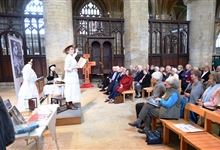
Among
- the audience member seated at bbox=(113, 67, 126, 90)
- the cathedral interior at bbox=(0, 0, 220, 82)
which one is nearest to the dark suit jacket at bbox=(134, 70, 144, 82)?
the audience member seated at bbox=(113, 67, 126, 90)

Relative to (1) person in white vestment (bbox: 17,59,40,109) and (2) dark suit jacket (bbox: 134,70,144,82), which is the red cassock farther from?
(1) person in white vestment (bbox: 17,59,40,109)

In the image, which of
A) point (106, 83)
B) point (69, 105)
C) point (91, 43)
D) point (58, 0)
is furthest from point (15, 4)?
point (69, 105)

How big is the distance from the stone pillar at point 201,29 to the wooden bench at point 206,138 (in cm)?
884

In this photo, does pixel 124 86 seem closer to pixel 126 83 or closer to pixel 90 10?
pixel 126 83

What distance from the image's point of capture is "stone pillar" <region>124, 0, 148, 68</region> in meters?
8.62

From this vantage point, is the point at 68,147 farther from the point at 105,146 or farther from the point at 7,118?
the point at 7,118

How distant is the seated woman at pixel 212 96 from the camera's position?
2635mm

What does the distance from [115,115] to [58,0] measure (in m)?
6.52

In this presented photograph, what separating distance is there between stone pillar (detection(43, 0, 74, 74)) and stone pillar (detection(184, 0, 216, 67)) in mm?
7696

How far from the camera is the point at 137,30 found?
8.71 metres

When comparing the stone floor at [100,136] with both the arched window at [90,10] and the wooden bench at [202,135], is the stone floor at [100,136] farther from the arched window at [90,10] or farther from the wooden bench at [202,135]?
the arched window at [90,10]

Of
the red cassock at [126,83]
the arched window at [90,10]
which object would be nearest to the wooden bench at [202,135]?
the red cassock at [126,83]

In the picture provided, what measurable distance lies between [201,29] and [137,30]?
4.26 metres

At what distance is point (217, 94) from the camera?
8.61 feet
